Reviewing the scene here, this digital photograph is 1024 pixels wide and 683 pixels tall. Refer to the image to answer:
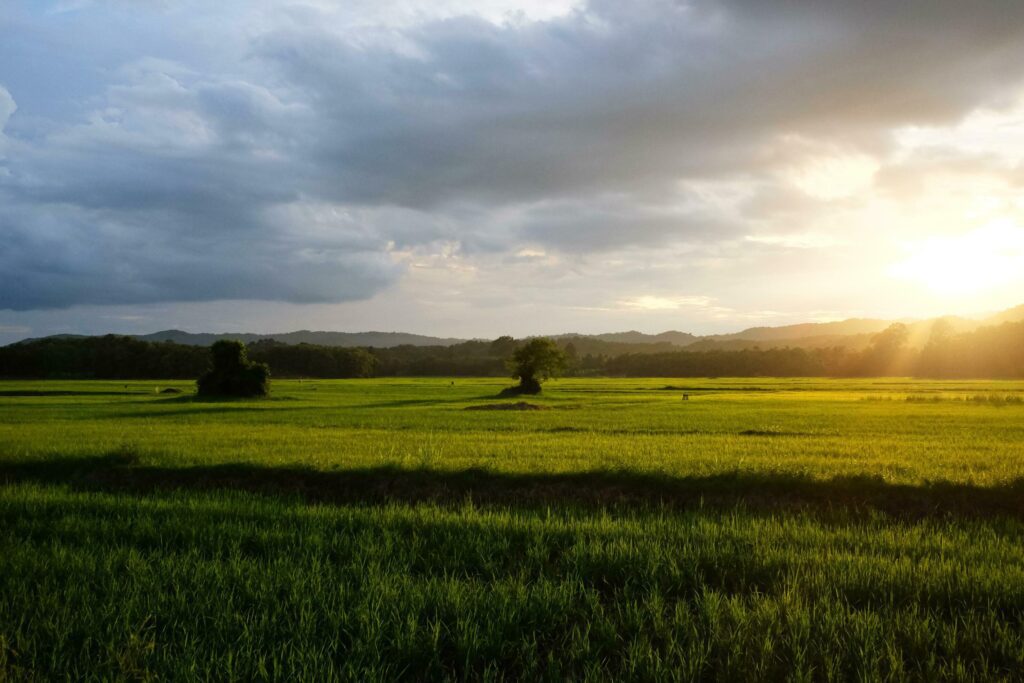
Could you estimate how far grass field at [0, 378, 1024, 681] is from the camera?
17.3 ft

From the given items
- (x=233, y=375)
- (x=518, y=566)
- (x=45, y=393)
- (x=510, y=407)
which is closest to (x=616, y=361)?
(x=233, y=375)

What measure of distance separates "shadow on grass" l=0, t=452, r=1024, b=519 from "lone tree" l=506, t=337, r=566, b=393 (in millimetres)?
42208

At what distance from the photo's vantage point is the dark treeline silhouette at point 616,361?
99250mm

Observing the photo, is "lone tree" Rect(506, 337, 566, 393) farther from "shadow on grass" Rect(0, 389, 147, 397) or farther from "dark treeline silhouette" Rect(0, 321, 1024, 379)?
"shadow on grass" Rect(0, 389, 147, 397)

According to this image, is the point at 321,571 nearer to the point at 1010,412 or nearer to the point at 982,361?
the point at 1010,412

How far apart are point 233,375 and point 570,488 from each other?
48.9m

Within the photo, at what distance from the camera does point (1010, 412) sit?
3372 centimetres

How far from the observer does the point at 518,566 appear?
765 centimetres

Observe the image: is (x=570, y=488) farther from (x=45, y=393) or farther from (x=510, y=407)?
(x=45, y=393)

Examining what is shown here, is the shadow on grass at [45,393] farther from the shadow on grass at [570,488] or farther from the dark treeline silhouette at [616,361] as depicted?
the shadow on grass at [570,488]

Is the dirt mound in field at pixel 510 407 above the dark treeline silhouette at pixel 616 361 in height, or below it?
below

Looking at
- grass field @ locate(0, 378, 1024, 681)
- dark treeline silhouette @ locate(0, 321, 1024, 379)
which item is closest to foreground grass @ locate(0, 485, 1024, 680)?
grass field @ locate(0, 378, 1024, 681)

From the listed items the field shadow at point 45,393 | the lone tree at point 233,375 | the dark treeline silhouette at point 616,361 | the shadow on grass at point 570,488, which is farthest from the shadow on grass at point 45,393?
the shadow on grass at point 570,488

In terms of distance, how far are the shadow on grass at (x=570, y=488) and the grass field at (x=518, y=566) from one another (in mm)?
60
